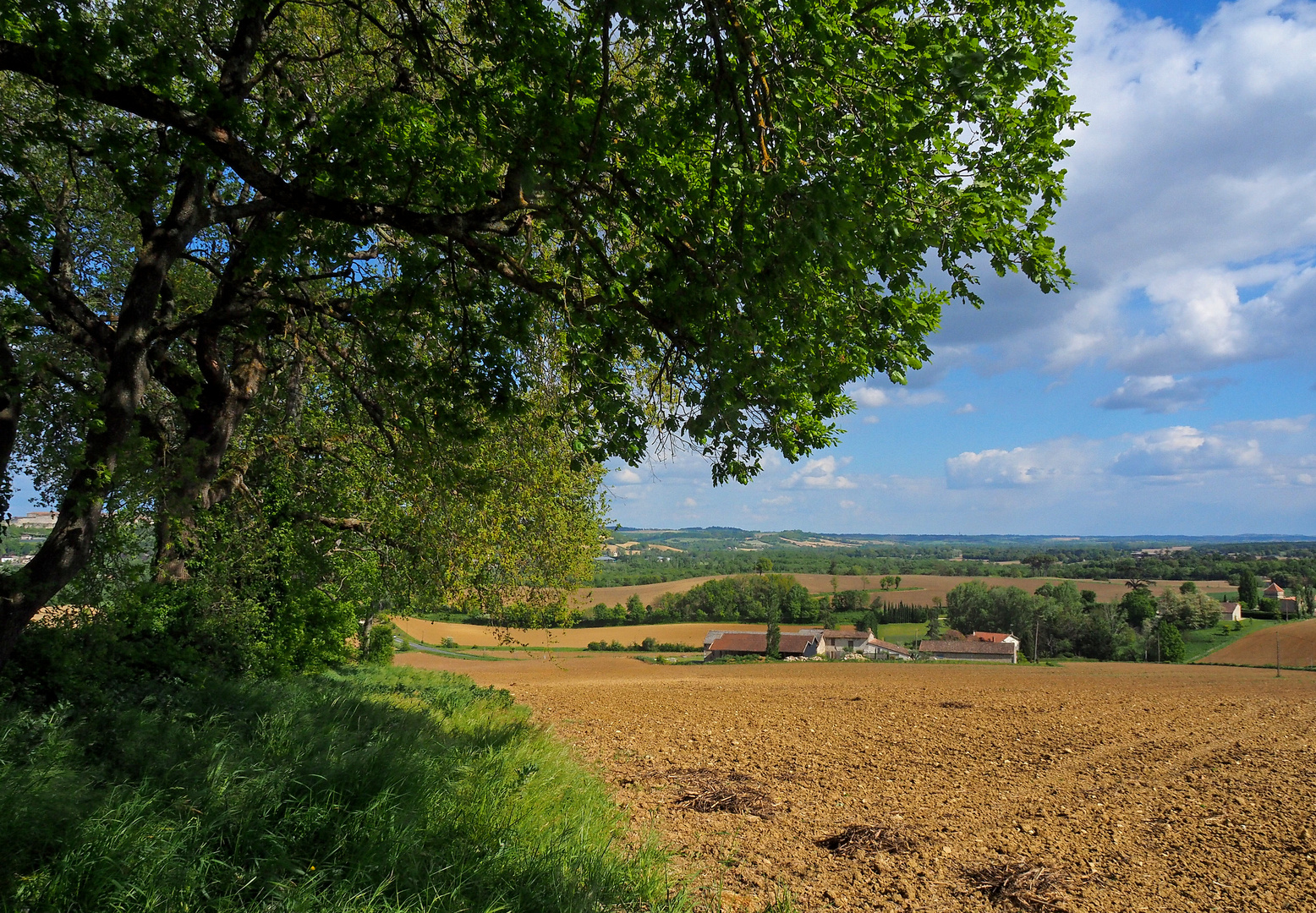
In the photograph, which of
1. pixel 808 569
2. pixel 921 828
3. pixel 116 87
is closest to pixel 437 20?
pixel 116 87

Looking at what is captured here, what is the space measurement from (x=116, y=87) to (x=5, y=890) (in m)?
4.98

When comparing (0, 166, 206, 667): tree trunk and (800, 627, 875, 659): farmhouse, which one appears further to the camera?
(800, 627, 875, 659): farmhouse

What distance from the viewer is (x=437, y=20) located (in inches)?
280

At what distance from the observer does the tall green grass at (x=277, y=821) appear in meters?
3.63

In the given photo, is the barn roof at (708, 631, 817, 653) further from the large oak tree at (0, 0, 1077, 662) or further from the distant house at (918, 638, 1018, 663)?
the large oak tree at (0, 0, 1077, 662)

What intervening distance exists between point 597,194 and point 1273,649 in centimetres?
5481

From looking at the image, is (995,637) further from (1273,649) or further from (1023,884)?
(1023,884)

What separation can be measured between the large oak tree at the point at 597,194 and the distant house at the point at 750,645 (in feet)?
163

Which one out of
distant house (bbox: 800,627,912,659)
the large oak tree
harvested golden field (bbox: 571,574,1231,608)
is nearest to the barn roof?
distant house (bbox: 800,627,912,659)

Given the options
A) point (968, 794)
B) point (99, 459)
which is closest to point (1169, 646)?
point (968, 794)

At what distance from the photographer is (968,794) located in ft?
27.6

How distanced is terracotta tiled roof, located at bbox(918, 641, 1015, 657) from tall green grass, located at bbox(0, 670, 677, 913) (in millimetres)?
55408

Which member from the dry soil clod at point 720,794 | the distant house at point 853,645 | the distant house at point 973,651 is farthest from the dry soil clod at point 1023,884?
the distant house at point 853,645

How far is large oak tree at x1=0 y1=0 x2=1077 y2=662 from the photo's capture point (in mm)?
4707
